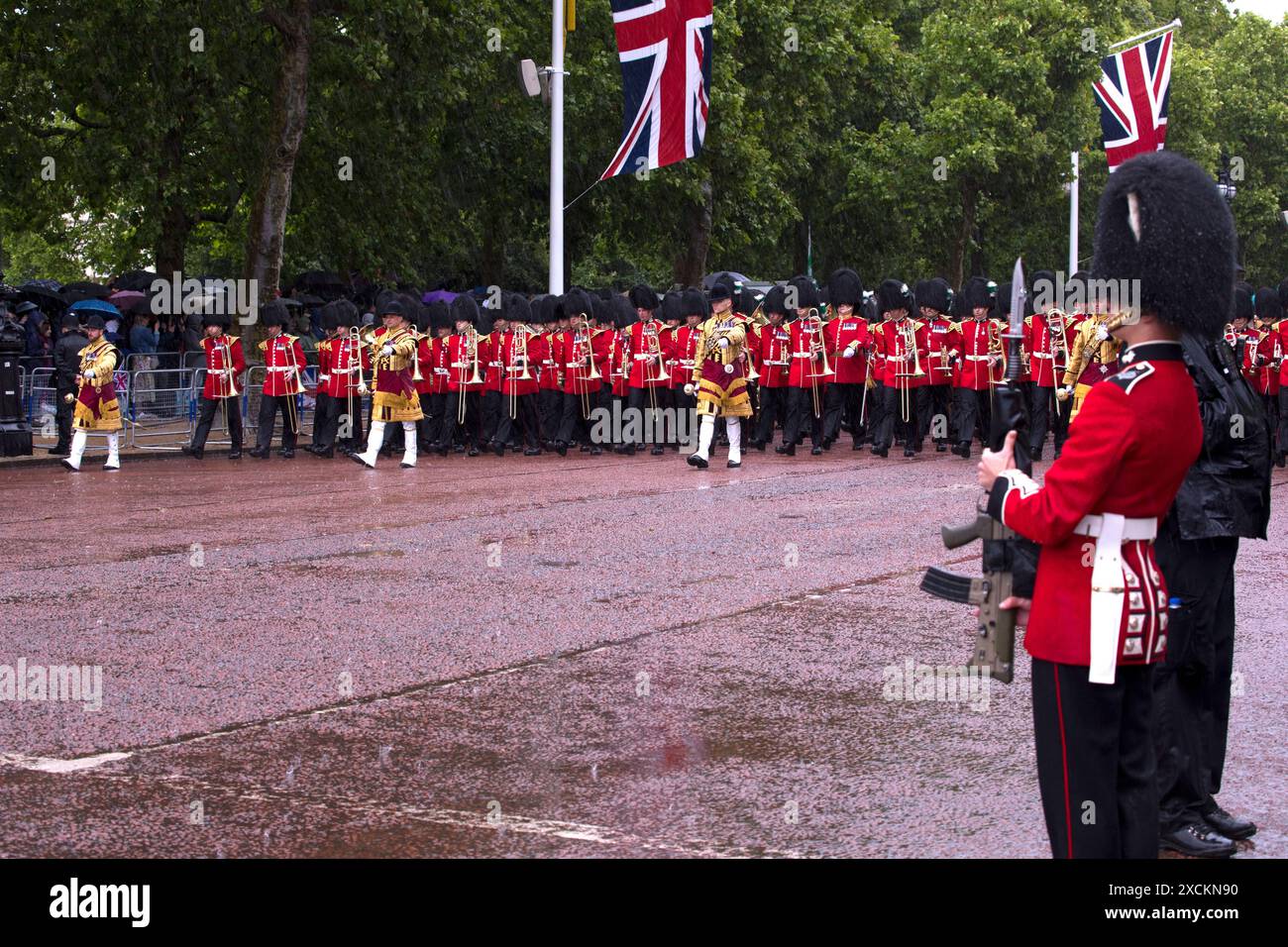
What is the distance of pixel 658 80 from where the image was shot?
23.1m

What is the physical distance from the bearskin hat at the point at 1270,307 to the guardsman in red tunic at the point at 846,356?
437 cm

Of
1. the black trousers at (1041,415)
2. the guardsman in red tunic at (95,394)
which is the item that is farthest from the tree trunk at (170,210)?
the black trousers at (1041,415)

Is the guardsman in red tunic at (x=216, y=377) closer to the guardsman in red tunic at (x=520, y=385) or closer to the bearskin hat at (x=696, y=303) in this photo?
the guardsman in red tunic at (x=520, y=385)

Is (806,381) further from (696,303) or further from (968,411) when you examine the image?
(968,411)

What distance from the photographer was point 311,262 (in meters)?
40.3

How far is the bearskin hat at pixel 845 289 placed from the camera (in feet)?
68.9

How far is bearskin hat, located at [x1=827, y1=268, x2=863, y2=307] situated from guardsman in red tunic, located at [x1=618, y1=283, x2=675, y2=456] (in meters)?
2.08

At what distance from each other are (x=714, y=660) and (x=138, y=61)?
2299 cm

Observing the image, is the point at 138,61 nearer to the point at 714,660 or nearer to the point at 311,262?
the point at 311,262

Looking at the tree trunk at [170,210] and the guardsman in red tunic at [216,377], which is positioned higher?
the tree trunk at [170,210]

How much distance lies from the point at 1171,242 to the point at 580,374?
1661 centimetres

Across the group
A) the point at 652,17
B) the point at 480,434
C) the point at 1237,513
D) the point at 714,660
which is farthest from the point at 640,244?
the point at 1237,513

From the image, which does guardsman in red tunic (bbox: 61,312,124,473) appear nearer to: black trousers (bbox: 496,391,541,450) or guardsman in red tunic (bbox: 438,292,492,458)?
guardsman in red tunic (bbox: 438,292,492,458)

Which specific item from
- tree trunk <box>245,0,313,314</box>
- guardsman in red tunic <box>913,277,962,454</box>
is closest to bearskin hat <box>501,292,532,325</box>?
guardsman in red tunic <box>913,277,962,454</box>
